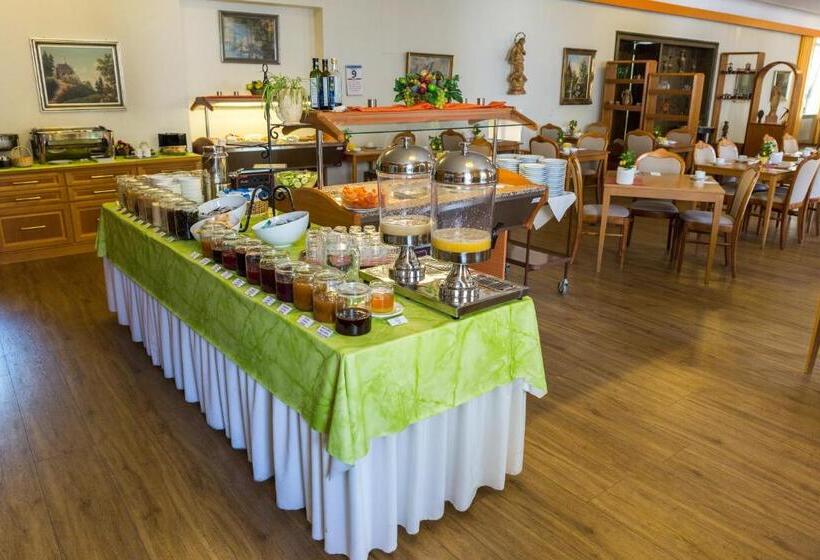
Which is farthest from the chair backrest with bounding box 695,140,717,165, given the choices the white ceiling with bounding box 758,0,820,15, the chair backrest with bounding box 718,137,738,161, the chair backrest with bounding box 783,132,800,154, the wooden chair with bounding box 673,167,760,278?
the white ceiling with bounding box 758,0,820,15

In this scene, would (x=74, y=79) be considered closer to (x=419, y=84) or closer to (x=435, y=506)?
(x=419, y=84)

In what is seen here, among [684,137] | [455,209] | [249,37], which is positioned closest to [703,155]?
[684,137]

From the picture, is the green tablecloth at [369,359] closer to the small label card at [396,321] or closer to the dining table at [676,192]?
the small label card at [396,321]

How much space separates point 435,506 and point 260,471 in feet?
2.15

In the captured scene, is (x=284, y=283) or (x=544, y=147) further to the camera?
(x=544, y=147)

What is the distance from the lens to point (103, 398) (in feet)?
9.62

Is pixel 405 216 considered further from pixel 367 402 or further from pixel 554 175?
pixel 554 175

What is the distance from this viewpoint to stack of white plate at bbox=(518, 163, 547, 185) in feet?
13.8

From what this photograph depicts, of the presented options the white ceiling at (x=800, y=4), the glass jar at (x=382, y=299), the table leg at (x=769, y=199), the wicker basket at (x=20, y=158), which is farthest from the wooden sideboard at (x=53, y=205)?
the white ceiling at (x=800, y=4)

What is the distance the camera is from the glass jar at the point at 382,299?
191 cm

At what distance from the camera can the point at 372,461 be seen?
1820 millimetres

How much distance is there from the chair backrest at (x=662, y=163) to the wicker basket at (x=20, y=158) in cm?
512

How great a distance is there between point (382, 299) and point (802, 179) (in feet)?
17.6

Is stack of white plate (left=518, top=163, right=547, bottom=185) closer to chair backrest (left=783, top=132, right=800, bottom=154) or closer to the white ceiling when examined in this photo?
chair backrest (left=783, top=132, right=800, bottom=154)
